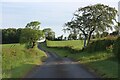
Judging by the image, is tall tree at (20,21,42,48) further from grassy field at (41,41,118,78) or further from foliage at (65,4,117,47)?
grassy field at (41,41,118,78)

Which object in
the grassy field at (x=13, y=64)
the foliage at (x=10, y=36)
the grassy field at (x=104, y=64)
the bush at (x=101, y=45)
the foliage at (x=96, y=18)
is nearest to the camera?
the grassy field at (x=104, y=64)

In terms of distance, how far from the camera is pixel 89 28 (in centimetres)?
8100

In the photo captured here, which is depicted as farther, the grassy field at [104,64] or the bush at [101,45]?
the bush at [101,45]

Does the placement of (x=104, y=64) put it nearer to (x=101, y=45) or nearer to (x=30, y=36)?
(x=101, y=45)

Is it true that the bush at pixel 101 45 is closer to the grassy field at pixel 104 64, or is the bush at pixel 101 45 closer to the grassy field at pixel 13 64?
the grassy field at pixel 104 64

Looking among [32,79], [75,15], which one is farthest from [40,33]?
[32,79]

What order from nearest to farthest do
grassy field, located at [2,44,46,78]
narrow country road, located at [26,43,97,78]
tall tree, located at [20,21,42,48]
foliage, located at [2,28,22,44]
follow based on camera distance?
narrow country road, located at [26,43,97,78] < grassy field, located at [2,44,46,78] < tall tree, located at [20,21,42,48] < foliage, located at [2,28,22,44]

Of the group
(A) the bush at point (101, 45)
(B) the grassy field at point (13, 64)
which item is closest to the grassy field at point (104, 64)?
(B) the grassy field at point (13, 64)

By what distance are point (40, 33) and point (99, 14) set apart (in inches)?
1758

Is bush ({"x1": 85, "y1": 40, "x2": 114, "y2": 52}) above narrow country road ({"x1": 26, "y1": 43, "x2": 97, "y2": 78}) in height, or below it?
above

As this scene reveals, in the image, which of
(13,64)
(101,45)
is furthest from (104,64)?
(101,45)

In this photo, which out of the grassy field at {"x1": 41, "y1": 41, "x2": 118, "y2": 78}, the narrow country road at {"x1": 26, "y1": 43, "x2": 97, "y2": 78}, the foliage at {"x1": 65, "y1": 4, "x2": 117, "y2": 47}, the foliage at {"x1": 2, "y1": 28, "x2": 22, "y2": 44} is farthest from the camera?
the foliage at {"x1": 2, "y1": 28, "x2": 22, "y2": 44}

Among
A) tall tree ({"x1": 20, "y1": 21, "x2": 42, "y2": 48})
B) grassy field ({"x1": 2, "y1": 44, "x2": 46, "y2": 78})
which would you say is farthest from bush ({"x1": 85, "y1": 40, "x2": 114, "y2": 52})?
tall tree ({"x1": 20, "y1": 21, "x2": 42, "y2": 48})

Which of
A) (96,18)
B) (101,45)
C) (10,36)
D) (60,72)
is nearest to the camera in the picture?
(60,72)
